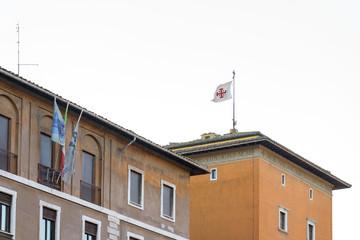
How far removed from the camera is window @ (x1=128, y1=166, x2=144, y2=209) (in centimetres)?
4691

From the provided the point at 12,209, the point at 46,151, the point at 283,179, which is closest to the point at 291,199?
the point at 283,179

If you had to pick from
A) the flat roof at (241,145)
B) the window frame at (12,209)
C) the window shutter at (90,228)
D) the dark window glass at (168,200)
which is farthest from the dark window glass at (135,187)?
the flat roof at (241,145)

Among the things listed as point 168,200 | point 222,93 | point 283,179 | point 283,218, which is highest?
point 222,93

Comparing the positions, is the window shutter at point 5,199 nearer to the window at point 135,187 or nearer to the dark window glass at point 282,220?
the window at point 135,187

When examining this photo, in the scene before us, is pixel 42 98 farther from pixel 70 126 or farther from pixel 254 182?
pixel 254 182

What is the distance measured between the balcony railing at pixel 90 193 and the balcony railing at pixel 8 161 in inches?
170

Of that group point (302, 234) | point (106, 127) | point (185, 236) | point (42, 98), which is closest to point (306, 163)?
point (302, 234)

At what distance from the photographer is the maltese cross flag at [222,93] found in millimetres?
63500

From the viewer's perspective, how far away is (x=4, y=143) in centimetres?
3991

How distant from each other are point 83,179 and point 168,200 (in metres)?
7.07

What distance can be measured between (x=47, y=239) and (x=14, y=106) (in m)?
5.20

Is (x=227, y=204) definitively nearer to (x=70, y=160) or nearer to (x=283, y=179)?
(x=283, y=179)

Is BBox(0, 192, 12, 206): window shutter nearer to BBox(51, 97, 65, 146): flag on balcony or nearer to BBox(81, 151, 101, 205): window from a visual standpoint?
BBox(51, 97, 65, 146): flag on balcony

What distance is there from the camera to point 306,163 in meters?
62.2
